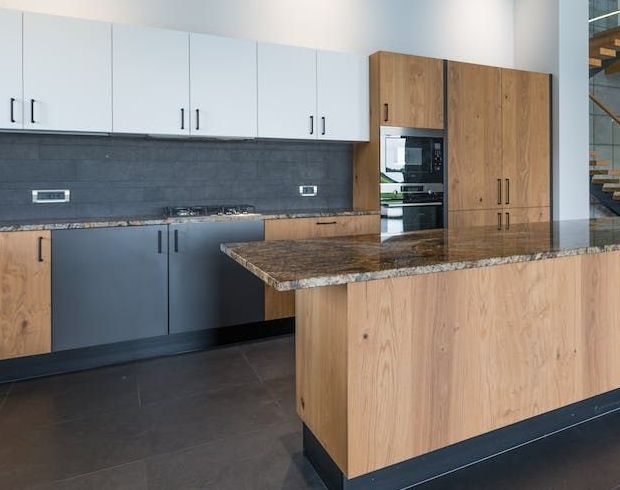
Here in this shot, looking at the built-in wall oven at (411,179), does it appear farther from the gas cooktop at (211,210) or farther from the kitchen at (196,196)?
the gas cooktop at (211,210)

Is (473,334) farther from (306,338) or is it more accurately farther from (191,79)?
(191,79)

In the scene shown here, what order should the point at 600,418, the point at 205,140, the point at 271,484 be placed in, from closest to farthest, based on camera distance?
the point at 271,484
the point at 600,418
the point at 205,140

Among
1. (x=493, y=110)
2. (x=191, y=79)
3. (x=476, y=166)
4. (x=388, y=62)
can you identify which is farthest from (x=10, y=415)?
(x=493, y=110)

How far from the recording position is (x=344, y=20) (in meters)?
4.20

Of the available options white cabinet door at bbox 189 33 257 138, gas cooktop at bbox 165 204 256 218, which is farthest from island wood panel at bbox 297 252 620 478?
white cabinet door at bbox 189 33 257 138

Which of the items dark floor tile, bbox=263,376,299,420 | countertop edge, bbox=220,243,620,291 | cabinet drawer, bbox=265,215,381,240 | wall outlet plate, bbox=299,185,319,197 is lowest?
dark floor tile, bbox=263,376,299,420

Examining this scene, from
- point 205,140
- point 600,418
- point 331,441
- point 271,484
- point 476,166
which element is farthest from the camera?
point 476,166

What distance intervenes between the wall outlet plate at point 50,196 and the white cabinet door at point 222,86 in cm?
98

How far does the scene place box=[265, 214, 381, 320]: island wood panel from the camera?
3.45m

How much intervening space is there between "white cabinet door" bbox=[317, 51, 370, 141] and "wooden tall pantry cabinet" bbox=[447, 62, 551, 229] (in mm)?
753

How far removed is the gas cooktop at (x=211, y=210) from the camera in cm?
350

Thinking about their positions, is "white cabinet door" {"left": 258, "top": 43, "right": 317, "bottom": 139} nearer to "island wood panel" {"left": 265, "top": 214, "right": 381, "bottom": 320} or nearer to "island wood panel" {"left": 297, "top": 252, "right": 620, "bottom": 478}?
"island wood panel" {"left": 265, "top": 214, "right": 381, "bottom": 320}

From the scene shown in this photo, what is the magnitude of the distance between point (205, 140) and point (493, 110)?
2502 mm

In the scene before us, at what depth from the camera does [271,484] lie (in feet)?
5.83
